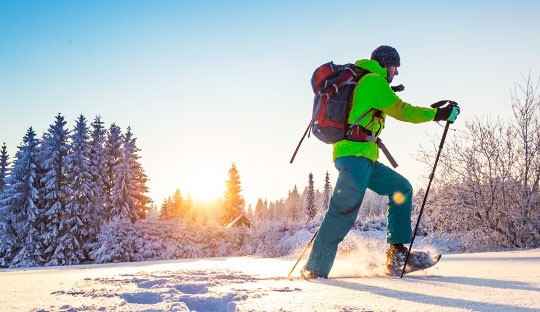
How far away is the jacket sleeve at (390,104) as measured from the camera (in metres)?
3.02

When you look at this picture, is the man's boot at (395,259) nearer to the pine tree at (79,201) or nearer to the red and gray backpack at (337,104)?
the red and gray backpack at (337,104)

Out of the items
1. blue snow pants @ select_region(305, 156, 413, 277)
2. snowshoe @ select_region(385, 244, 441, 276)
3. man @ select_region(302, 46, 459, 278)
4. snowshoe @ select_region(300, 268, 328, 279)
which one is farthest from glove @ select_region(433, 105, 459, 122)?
snowshoe @ select_region(300, 268, 328, 279)

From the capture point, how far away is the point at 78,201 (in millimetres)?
25125

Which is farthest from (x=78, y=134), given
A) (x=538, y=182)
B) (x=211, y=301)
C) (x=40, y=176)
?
(x=211, y=301)

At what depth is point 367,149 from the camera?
10.2 ft

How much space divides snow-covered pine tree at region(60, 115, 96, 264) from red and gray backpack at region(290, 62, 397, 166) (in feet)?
74.8

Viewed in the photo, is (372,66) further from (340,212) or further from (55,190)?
(55,190)

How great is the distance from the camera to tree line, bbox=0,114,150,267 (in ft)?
76.3

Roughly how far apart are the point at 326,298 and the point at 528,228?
744 centimetres

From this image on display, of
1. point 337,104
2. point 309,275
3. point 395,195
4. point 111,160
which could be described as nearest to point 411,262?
point 395,195

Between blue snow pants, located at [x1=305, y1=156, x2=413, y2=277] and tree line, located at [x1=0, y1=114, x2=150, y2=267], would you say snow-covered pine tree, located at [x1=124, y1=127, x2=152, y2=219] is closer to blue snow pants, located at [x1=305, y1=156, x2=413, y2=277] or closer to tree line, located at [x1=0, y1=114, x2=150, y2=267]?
tree line, located at [x1=0, y1=114, x2=150, y2=267]

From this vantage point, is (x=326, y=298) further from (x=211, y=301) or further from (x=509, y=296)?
(x=509, y=296)

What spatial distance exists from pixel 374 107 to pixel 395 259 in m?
1.23

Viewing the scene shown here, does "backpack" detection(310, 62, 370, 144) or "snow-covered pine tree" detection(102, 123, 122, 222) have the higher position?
"snow-covered pine tree" detection(102, 123, 122, 222)
